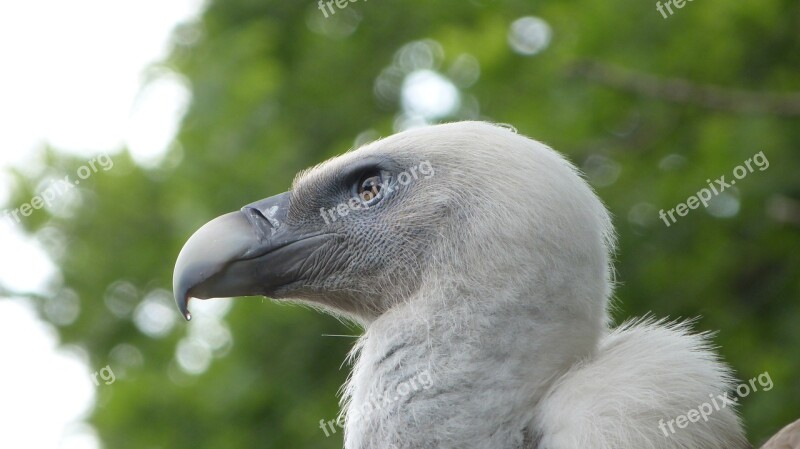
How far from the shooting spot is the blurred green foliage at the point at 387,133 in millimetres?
6352

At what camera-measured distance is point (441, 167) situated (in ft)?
11.0

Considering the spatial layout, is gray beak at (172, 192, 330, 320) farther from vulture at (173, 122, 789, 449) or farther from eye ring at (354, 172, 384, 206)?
eye ring at (354, 172, 384, 206)

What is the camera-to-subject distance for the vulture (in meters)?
2.81

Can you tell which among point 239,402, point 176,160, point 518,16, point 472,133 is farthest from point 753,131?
point 176,160

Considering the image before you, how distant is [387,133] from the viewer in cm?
709

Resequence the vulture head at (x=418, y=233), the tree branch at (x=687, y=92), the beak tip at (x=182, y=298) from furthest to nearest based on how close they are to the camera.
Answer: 1. the tree branch at (x=687, y=92)
2. the beak tip at (x=182, y=298)
3. the vulture head at (x=418, y=233)

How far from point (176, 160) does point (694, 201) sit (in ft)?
14.6

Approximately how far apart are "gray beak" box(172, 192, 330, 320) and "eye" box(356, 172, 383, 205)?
7.7 inches

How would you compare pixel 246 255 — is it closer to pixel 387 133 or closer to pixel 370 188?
pixel 370 188

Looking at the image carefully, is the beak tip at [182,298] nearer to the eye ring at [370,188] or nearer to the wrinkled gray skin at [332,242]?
the wrinkled gray skin at [332,242]

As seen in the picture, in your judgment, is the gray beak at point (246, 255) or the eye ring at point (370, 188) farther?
the eye ring at point (370, 188)

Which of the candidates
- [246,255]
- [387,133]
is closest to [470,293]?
[246,255]

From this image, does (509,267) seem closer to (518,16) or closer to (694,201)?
(694,201)

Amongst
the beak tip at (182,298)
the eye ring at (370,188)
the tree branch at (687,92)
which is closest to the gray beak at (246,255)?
the beak tip at (182,298)
